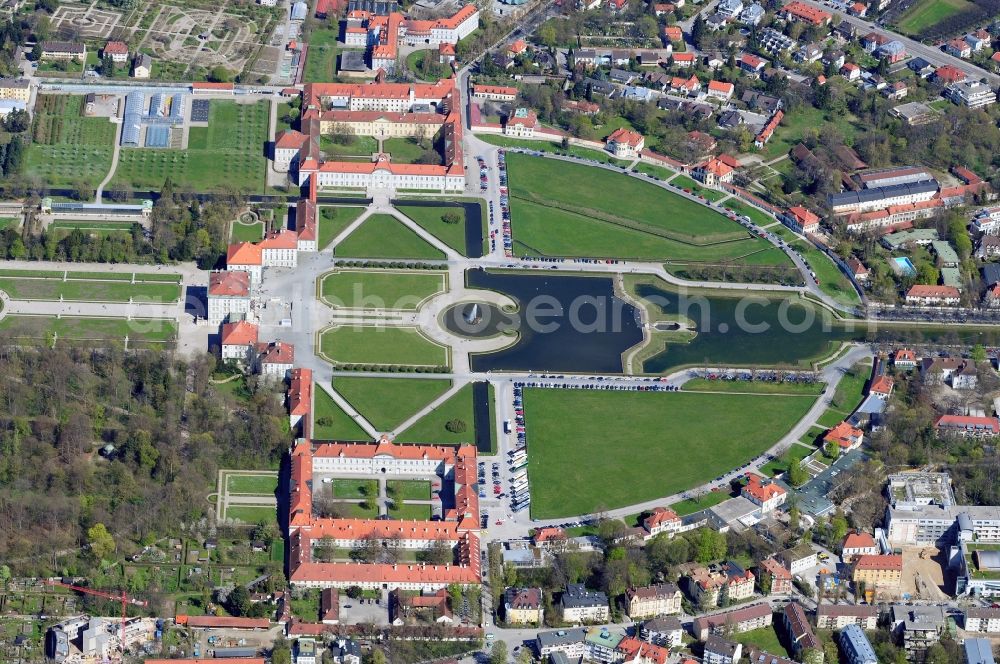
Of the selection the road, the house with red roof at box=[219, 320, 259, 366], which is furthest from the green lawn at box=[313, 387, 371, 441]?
the road

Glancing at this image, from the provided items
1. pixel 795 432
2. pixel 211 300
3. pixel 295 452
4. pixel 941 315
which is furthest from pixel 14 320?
pixel 941 315

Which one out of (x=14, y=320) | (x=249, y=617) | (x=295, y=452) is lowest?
(x=249, y=617)

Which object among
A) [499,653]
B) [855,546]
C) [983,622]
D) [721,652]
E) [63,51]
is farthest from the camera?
[63,51]

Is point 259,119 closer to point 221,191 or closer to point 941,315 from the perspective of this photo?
point 221,191

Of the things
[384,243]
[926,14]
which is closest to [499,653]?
[384,243]

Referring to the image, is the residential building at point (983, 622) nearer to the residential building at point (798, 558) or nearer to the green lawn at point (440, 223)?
the residential building at point (798, 558)

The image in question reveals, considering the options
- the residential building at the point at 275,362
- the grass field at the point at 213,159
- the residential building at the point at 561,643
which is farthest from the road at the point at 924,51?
the residential building at the point at 561,643

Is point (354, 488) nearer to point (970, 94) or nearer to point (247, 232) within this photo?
point (247, 232)
